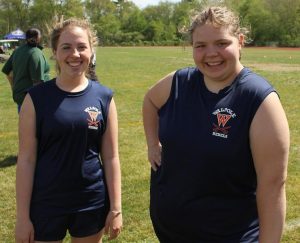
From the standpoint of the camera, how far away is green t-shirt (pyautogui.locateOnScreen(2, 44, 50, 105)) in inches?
242

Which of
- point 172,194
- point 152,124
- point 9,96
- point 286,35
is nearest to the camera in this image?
point 172,194

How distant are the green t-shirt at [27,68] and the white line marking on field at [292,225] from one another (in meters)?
3.77

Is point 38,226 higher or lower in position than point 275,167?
lower

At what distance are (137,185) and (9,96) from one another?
9.21m

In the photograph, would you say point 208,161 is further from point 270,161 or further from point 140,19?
point 140,19

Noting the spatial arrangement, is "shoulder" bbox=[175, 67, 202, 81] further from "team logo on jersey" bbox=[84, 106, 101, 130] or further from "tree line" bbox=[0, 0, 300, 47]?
"tree line" bbox=[0, 0, 300, 47]

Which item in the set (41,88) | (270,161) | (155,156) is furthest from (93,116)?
(270,161)

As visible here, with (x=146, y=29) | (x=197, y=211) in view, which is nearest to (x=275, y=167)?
(x=197, y=211)

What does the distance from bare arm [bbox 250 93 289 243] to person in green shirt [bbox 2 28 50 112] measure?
4.78 metres

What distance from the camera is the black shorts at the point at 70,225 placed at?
2.43 meters

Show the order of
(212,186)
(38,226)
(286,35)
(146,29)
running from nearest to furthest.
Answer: (212,186), (38,226), (286,35), (146,29)

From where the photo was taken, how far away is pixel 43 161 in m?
2.45

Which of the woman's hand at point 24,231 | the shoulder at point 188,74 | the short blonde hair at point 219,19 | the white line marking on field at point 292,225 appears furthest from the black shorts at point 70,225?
the white line marking on field at point 292,225

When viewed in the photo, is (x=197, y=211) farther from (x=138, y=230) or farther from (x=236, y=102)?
(x=138, y=230)
